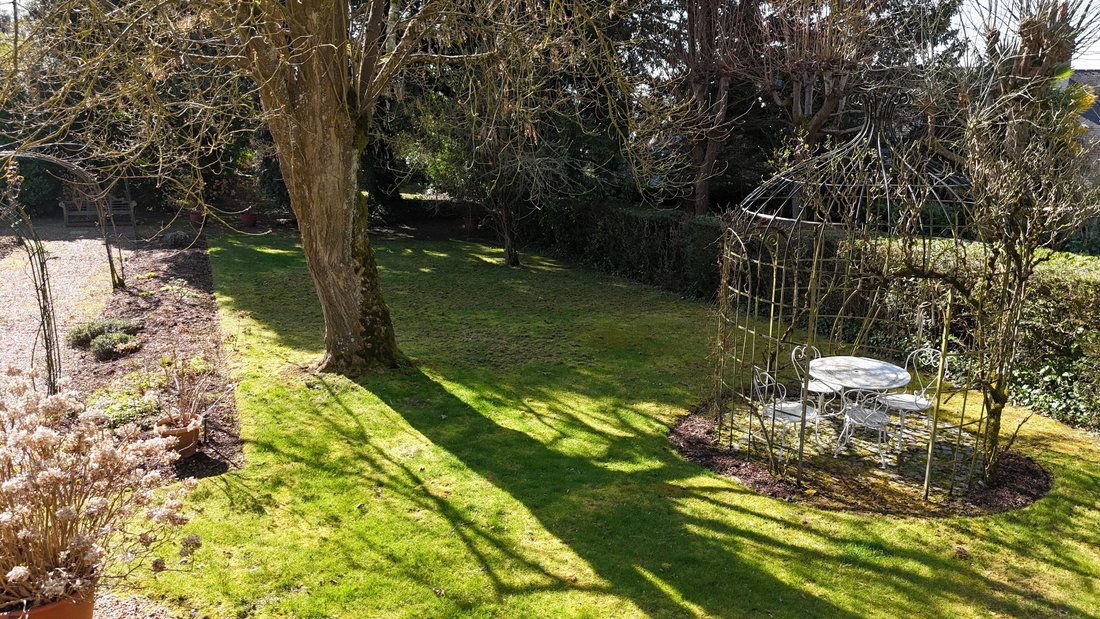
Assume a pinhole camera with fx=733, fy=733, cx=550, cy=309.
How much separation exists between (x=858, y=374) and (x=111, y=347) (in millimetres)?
10015

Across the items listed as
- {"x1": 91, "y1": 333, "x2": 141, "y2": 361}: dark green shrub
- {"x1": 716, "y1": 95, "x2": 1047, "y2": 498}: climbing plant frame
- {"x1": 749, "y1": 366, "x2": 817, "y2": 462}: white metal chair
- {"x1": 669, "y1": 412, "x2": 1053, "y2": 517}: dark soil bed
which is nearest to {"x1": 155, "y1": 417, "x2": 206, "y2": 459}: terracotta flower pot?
{"x1": 91, "y1": 333, "x2": 141, "y2": 361}: dark green shrub

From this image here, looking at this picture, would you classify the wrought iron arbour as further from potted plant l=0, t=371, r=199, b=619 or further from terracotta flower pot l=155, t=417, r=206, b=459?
terracotta flower pot l=155, t=417, r=206, b=459

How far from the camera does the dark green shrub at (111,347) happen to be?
10516mm

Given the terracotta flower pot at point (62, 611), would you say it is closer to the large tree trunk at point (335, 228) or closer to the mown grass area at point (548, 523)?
the mown grass area at point (548, 523)

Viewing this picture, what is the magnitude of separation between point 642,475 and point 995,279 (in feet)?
12.8

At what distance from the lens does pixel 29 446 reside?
159 inches

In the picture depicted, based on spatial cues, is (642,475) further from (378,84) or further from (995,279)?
(378,84)

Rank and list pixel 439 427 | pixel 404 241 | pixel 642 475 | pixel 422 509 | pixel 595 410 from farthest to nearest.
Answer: pixel 404 241
pixel 595 410
pixel 439 427
pixel 642 475
pixel 422 509

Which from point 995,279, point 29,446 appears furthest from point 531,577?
point 995,279

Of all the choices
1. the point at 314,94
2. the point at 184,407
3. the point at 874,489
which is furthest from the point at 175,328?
the point at 874,489

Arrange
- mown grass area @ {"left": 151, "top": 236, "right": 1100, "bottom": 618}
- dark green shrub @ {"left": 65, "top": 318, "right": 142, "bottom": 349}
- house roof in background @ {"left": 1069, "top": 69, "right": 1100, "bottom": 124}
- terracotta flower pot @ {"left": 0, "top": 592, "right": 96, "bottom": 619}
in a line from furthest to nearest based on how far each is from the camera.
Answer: house roof in background @ {"left": 1069, "top": 69, "right": 1100, "bottom": 124}
dark green shrub @ {"left": 65, "top": 318, "right": 142, "bottom": 349}
mown grass area @ {"left": 151, "top": 236, "right": 1100, "bottom": 618}
terracotta flower pot @ {"left": 0, "top": 592, "right": 96, "bottom": 619}

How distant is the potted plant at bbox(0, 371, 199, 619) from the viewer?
3.86 metres

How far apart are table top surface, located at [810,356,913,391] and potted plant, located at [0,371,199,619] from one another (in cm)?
614

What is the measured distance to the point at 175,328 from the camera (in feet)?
39.7
